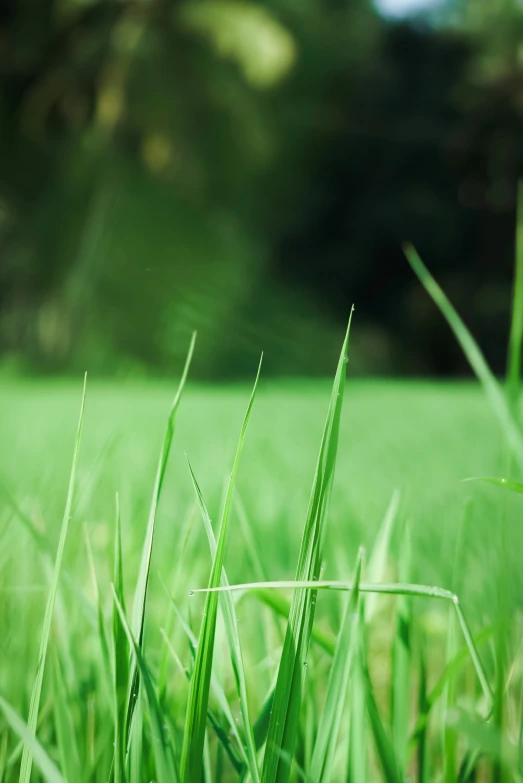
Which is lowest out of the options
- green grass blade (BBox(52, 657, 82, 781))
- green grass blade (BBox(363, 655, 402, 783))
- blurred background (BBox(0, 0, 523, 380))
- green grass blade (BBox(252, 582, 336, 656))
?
green grass blade (BBox(52, 657, 82, 781))

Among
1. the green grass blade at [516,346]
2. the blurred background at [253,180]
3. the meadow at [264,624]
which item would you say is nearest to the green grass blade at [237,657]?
the meadow at [264,624]

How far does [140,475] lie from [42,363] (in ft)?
19.9

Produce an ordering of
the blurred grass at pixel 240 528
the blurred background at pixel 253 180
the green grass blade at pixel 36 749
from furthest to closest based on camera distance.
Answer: the blurred background at pixel 253 180, the blurred grass at pixel 240 528, the green grass blade at pixel 36 749

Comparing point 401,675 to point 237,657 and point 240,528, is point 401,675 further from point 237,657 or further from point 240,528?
point 240,528

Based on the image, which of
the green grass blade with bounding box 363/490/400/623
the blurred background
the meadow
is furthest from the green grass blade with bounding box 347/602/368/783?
the blurred background

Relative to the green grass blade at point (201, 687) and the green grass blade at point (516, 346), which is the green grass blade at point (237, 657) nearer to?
the green grass blade at point (201, 687)

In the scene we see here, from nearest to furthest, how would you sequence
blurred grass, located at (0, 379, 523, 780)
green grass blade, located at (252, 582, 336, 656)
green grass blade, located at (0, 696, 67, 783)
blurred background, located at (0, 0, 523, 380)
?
green grass blade, located at (0, 696, 67, 783)
green grass blade, located at (252, 582, 336, 656)
blurred grass, located at (0, 379, 523, 780)
blurred background, located at (0, 0, 523, 380)

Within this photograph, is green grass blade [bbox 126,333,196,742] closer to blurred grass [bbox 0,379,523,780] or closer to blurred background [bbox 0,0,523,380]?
blurred grass [bbox 0,379,523,780]

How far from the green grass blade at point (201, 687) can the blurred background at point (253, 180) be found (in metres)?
4.92

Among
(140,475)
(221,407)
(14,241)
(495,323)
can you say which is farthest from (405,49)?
(140,475)

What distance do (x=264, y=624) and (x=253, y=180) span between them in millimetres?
9424

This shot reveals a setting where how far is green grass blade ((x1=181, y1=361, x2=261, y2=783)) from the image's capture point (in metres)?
0.25

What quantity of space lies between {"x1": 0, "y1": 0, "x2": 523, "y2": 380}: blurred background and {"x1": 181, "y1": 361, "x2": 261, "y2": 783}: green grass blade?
4.92 metres

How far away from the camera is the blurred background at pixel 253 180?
24.7 feet
